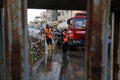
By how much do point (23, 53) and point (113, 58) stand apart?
2249 millimetres

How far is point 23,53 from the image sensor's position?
11.6ft

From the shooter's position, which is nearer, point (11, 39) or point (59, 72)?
point (11, 39)

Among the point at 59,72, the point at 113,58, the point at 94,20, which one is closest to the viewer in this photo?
the point at 94,20

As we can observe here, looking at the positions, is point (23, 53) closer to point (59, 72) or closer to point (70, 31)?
point (59, 72)

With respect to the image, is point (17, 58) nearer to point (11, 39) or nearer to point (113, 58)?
point (11, 39)

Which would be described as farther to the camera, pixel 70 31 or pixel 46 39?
pixel 70 31

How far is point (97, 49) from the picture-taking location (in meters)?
3.44

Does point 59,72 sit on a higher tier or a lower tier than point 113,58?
lower

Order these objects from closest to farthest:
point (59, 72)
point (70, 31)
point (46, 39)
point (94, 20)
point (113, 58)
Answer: point (94, 20)
point (113, 58)
point (59, 72)
point (46, 39)
point (70, 31)

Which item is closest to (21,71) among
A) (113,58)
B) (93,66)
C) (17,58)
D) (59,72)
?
(17,58)

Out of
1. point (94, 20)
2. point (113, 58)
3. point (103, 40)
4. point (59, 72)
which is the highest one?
point (94, 20)

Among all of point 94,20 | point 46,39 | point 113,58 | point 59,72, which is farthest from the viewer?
point 46,39

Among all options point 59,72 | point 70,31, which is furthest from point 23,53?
point 70,31

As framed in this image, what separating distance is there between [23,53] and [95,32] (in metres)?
0.82
